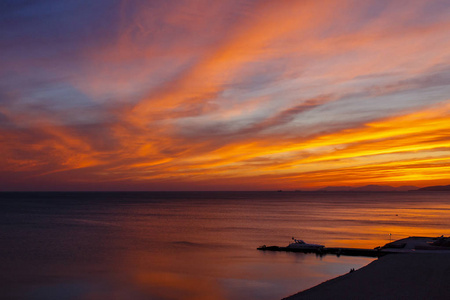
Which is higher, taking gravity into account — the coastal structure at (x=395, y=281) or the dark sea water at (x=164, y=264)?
the coastal structure at (x=395, y=281)

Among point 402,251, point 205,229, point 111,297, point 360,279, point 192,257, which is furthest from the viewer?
point 205,229

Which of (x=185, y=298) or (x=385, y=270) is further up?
(x=385, y=270)

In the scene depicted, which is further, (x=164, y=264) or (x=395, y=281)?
(x=164, y=264)

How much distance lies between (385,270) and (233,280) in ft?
44.2

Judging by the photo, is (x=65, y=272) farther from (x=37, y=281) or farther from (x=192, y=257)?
(x=192, y=257)

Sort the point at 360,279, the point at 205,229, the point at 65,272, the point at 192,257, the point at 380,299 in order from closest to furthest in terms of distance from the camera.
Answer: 1. the point at 380,299
2. the point at 360,279
3. the point at 65,272
4. the point at 192,257
5. the point at 205,229

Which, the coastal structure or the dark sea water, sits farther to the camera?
the dark sea water

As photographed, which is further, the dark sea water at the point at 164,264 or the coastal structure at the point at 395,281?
the dark sea water at the point at 164,264

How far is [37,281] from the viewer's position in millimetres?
35906

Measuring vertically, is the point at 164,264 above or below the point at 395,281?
below

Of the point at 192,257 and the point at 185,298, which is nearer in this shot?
the point at 185,298

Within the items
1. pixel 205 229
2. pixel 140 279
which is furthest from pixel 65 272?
pixel 205 229

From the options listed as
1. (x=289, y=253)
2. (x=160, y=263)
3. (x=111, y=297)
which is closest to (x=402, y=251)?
(x=289, y=253)

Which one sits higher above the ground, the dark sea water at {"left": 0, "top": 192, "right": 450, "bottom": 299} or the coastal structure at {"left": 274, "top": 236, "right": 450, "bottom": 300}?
the coastal structure at {"left": 274, "top": 236, "right": 450, "bottom": 300}
